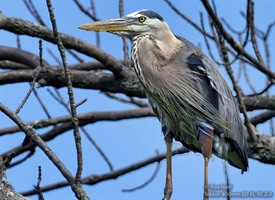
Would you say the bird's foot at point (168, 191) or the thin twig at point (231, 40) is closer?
the thin twig at point (231, 40)

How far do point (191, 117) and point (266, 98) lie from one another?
A: 0.80 metres

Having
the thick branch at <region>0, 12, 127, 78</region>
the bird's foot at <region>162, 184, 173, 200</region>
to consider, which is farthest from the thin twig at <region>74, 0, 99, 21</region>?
the bird's foot at <region>162, 184, 173, 200</region>

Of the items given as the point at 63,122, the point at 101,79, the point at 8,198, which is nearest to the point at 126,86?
the point at 101,79

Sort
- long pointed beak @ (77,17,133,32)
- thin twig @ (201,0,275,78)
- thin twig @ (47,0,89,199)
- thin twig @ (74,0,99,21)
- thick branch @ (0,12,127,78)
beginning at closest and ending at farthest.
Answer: thin twig @ (47,0,89,199) → thin twig @ (201,0,275,78) → long pointed beak @ (77,17,133,32) → thick branch @ (0,12,127,78) → thin twig @ (74,0,99,21)

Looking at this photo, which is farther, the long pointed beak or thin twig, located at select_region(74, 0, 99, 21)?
thin twig, located at select_region(74, 0, 99, 21)

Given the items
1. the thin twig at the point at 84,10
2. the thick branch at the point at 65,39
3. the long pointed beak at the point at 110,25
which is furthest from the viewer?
the thin twig at the point at 84,10

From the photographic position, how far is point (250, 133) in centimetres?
360

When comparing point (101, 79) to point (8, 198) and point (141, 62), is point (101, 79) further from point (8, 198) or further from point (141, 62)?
point (8, 198)

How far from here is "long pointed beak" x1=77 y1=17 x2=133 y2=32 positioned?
3.22 metres

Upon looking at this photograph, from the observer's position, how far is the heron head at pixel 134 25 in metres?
3.24

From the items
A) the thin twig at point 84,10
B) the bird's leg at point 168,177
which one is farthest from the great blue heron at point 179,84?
the thin twig at point 84,10

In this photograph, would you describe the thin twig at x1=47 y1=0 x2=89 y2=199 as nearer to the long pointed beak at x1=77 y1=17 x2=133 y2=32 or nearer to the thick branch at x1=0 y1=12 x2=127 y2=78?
the long pointed beak at x1=77 y1=17 x2=133 y2=32

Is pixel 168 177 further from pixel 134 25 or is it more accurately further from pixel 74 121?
pixel 74 121

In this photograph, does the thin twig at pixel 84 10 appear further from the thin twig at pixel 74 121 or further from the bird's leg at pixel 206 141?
the thin twig at pixel 74 121
